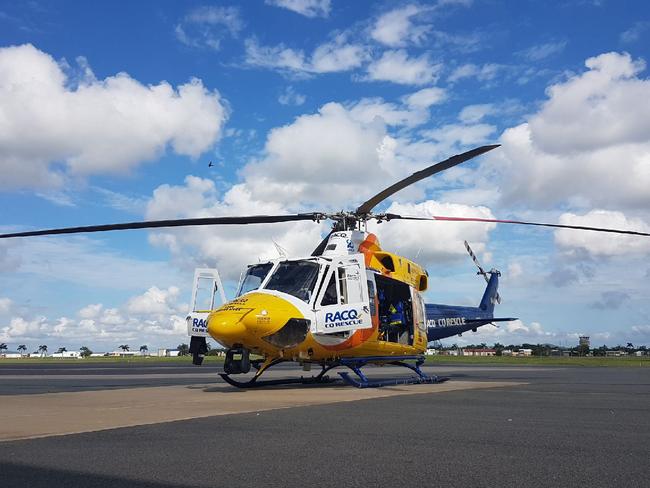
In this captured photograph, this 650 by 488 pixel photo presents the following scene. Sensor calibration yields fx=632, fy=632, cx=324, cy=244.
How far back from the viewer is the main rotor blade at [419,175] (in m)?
15.0

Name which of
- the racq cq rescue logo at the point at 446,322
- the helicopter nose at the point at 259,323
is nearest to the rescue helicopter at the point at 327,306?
the helicopter nose at the point at 259,323

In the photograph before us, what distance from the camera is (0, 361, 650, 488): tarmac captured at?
570 cm

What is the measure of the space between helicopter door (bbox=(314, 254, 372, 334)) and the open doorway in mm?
2874

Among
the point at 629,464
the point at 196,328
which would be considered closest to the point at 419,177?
the point at 196,328

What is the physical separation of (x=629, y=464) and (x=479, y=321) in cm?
2777

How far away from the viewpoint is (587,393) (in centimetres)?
1612

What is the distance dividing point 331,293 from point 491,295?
2195 cm

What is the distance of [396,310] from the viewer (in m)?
21.3

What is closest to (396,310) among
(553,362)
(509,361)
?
(553,362)

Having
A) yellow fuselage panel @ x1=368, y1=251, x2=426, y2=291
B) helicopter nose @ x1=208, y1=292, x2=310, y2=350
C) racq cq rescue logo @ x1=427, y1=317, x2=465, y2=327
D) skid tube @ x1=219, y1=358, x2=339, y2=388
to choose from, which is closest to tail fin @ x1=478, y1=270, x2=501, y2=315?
racq cq rescue logo @ x1=427, y1=317, x2=465, y2=327

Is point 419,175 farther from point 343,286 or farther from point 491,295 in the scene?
point 491,295

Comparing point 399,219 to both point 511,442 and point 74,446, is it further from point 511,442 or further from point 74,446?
point 74,446

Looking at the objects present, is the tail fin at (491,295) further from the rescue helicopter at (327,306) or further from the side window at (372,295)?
the side window at (372,295)

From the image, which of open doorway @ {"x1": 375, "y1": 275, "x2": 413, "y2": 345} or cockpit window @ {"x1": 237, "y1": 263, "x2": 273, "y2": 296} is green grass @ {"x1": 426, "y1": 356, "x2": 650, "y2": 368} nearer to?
open doorway @ {"x1": 375, "y1": 275, "x2": 413, "y2": 345}
